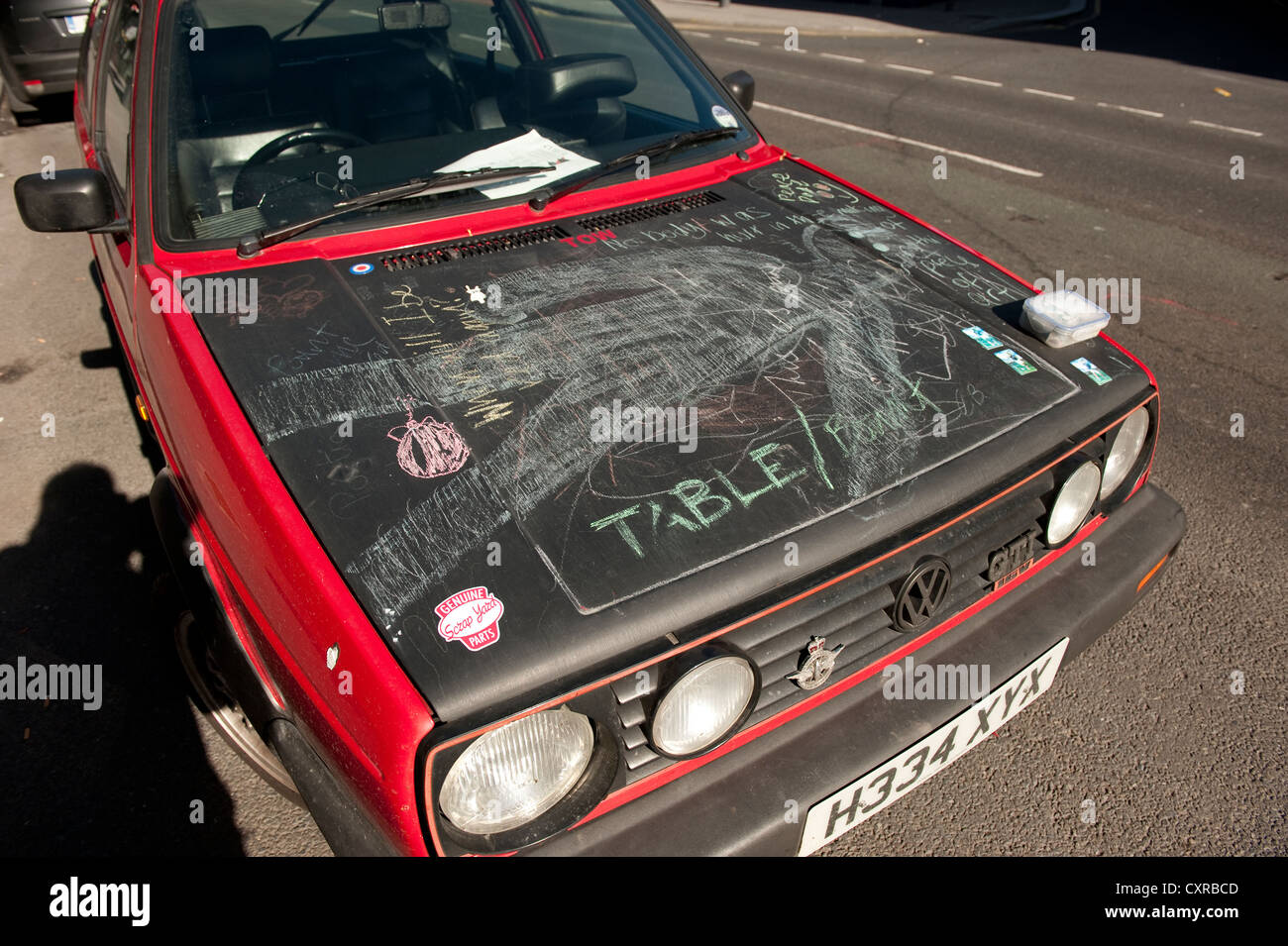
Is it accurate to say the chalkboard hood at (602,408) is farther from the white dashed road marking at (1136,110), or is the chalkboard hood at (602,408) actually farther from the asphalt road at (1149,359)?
the white dashed road marking at (1136,110)

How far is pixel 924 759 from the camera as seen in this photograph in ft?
5.82

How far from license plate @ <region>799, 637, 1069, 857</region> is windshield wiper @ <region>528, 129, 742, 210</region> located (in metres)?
1.74

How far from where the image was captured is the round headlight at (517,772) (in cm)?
135

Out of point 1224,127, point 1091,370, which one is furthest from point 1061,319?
point 1224,127

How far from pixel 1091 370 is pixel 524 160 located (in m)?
1.70

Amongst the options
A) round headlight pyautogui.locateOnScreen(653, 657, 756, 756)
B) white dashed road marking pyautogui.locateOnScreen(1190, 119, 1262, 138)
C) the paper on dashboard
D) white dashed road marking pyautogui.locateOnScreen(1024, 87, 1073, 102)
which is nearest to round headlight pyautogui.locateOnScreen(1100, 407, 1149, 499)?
round headlight pyautogui.locateOnScreen(653, 657, 756, 756)

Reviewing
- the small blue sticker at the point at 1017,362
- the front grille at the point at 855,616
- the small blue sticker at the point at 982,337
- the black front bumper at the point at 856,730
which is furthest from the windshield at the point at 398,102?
the black front bumper at the point at 856,730

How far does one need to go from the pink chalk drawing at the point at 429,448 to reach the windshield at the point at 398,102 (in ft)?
2.81

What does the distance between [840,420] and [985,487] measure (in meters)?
0.34

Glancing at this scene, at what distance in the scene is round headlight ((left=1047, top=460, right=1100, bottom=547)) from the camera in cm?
193

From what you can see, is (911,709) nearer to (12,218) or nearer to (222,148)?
(222,148)

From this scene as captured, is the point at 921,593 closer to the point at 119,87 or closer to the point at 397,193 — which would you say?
the point at 397,193

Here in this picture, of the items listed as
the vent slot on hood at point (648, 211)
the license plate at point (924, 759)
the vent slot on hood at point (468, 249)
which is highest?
the vent slot on hood at point (648, 211)
